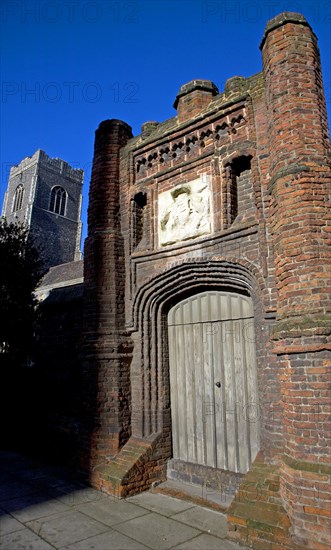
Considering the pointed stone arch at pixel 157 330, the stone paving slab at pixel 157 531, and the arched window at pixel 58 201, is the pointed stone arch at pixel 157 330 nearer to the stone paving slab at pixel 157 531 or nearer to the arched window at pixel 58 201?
the stone paving slab at pixel 157 531

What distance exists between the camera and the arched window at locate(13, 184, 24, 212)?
49781mm

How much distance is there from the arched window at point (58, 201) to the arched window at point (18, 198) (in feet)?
12.2

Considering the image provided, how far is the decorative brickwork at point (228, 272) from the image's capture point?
4.14m

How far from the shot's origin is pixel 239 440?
556cm

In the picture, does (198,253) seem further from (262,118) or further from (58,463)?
(58,463)

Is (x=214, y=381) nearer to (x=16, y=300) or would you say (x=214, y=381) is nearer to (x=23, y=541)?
(x=23, y=541)

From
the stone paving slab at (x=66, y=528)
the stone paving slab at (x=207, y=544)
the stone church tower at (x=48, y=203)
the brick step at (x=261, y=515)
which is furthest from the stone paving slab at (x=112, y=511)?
the stone church tower at (x=48, y=203)

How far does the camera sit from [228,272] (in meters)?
5.82

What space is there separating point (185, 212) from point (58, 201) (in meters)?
48.6

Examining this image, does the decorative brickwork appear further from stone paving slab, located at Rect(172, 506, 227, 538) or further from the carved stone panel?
stone paving slab, located at Rect(172, 506, 227, 538)

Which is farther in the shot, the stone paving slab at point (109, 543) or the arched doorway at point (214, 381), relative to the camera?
the arched doorway at point (214, 381)

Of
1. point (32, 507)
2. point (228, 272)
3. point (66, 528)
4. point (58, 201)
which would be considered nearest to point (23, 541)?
point (66, 528)

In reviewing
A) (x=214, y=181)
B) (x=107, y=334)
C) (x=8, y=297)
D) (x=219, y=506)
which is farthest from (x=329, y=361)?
(x=8, y=297)

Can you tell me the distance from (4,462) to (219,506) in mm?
4673
